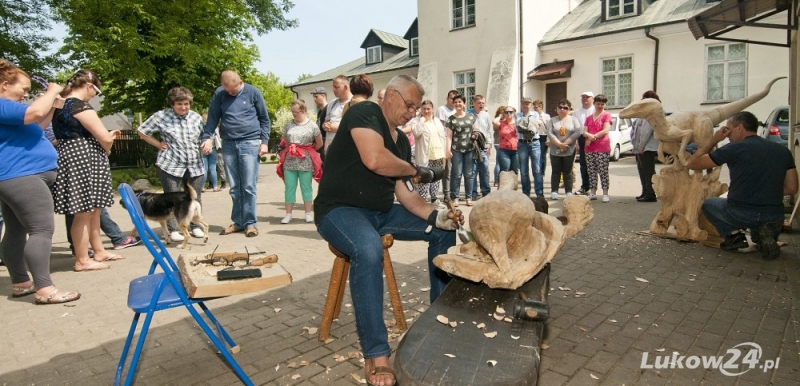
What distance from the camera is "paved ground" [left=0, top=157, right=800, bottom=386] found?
2.89 meters

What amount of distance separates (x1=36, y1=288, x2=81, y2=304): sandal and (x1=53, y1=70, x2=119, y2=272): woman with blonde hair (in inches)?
34.1

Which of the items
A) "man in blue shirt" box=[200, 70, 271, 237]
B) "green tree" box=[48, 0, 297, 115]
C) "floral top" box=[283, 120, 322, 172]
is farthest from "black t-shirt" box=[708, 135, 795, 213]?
"green tree" box=[48, 0, 297, 115]

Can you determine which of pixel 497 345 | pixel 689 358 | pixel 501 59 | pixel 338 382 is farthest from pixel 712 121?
pixel 501 59

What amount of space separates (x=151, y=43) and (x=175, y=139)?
32.1 feet

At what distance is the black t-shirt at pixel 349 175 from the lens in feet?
9.96

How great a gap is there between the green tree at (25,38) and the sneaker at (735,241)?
56.1 feet

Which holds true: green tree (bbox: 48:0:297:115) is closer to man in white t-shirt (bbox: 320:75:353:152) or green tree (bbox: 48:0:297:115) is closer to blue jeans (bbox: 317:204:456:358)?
man in white t-shirt (bbox: 320:75:353:152)

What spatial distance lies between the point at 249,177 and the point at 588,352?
477 cm

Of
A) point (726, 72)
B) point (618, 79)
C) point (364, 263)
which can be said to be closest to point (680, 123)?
point (364, 263)

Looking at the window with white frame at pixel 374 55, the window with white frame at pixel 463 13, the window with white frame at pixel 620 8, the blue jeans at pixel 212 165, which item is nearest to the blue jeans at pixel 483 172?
the blue jeans at pixel 212 165

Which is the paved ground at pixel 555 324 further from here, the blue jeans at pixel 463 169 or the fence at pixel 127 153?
the fence at pixel 127 153

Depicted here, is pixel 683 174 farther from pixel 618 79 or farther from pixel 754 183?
pixel 618 79

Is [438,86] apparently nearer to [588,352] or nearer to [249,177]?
[249,177]

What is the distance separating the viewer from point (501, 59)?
21.9m
